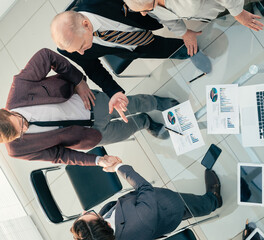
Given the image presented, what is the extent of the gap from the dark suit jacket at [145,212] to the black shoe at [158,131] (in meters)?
0.32

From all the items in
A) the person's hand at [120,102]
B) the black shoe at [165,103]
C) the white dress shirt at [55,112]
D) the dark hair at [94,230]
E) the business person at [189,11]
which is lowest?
the dark hair at [94,230]

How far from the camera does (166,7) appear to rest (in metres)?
1.74

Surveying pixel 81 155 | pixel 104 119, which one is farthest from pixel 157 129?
pixel 81 155

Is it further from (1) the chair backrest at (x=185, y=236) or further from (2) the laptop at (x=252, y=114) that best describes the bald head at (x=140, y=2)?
(1) the chair backrest at (x=185, y=236)

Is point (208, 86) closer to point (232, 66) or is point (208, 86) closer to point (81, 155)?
point (232, 66)

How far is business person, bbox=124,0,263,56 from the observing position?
163 centimetres

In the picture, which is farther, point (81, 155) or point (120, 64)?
point (120, 64)

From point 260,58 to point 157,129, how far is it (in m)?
0.83

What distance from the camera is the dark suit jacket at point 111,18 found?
5.86 ft

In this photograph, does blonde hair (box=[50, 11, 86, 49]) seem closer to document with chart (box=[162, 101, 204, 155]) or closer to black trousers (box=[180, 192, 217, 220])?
document with chart (box=[162, 101, 204, 155])

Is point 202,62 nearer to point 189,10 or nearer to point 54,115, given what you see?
point 189,10

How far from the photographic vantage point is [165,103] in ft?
7.11

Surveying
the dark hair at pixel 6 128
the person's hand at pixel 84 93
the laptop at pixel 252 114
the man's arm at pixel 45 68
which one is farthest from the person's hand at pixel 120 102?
the laptop at pixel 252 114

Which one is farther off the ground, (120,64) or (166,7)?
(166,7)
